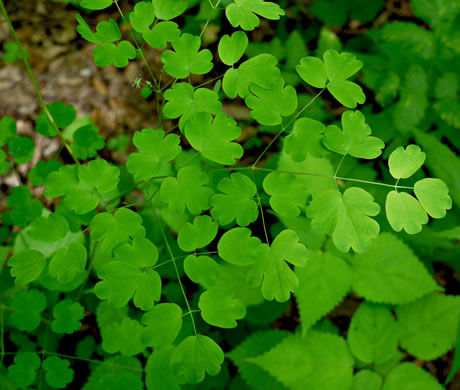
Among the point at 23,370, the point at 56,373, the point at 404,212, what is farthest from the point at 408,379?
the point at 23,370

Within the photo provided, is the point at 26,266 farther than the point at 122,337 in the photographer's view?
No

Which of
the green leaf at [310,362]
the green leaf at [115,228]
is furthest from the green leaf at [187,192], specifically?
the green leaf at [310,362]

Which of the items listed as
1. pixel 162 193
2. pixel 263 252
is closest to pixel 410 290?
pixel 263 252

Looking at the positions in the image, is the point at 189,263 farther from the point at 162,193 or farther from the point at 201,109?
the point at 201,109

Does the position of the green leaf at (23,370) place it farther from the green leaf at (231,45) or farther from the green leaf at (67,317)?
the green leaf at (231,45)

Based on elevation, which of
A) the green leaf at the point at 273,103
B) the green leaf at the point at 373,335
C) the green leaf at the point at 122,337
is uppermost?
the green leaf at the point at 273,103

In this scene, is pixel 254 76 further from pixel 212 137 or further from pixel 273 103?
pixel 212 137
